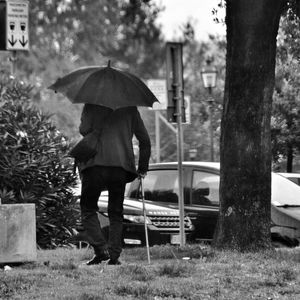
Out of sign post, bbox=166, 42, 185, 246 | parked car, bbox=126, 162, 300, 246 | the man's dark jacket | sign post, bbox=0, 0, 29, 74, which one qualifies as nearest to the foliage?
parked car, bbox=126, 162, 300, 246

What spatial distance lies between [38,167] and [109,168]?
3903 mm

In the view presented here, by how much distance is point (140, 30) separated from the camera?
46.7 meters

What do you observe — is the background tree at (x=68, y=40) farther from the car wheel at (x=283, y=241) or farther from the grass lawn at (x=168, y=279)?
the grass lawn at (x=168, y=279)

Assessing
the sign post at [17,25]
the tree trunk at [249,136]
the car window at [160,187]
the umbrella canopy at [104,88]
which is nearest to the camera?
the umbrella canopy at [104,88]

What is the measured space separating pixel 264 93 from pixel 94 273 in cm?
307

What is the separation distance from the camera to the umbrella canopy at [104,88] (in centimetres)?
784

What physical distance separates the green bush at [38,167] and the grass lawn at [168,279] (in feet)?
9.91

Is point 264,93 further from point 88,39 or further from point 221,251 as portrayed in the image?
point 88,39

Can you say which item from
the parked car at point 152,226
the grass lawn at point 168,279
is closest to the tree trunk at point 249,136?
the grass lawn at point 168,279

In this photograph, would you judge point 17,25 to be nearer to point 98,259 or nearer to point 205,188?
point 98,259

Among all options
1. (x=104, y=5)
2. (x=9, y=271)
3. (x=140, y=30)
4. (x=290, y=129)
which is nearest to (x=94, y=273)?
(x=9, y=271)

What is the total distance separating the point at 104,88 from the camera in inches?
311

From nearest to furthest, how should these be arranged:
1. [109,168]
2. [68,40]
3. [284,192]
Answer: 1. [109,168]
2. [284,192]
3. [68,40]

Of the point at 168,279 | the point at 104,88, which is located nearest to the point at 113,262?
the point at 168,279
